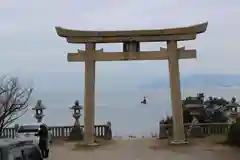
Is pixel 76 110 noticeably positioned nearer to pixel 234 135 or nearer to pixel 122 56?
pixel 122 56

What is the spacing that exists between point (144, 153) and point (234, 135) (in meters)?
4.83

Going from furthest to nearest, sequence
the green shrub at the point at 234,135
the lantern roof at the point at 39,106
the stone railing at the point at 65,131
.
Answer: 1. the lantern roof at the point at 39,106
2. the stone railing at the point at 65,131
3. the green shrub at the point at 234,135

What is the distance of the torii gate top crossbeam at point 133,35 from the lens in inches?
904

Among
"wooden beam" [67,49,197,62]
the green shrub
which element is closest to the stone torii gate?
"wooden beam" [67,49,197,62]

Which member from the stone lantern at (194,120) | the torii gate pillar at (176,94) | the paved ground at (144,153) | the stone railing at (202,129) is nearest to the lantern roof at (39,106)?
the paved ground at (144,153)

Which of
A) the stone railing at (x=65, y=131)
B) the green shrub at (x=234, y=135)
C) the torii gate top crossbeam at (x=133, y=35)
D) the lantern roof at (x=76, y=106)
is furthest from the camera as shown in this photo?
the lantern roof at (x=76, y=106)

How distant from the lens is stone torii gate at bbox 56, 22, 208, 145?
23078 mm

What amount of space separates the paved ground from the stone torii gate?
1.40m

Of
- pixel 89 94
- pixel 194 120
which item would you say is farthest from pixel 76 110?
pixel 194 120

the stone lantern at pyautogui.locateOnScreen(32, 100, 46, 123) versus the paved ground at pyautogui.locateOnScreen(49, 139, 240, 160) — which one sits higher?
the stone lantern at pyautogui.locateOnScreen(32, 100, 46, 123)

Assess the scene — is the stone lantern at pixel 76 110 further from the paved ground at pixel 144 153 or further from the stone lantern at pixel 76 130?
the paved ground at pixel 144 153

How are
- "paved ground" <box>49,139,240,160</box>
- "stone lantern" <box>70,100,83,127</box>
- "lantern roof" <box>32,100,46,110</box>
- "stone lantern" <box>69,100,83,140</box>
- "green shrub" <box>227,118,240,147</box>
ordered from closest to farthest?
"paved ground" <box>49,139,240,160</box> → "green shrub" <box>227,118,240,147</box> → "stone lantern" <box>69,100,83,140</box> → "stone lantern" <box>70,100,83,127</box> → "lantern roof" <box>32,100,46,110</box>

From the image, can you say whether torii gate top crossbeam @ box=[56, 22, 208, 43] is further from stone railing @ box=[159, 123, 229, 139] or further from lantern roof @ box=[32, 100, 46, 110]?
lantern roof @ box=[32, 100, 46, 110]

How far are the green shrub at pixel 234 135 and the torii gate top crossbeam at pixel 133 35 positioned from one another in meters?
4.46
